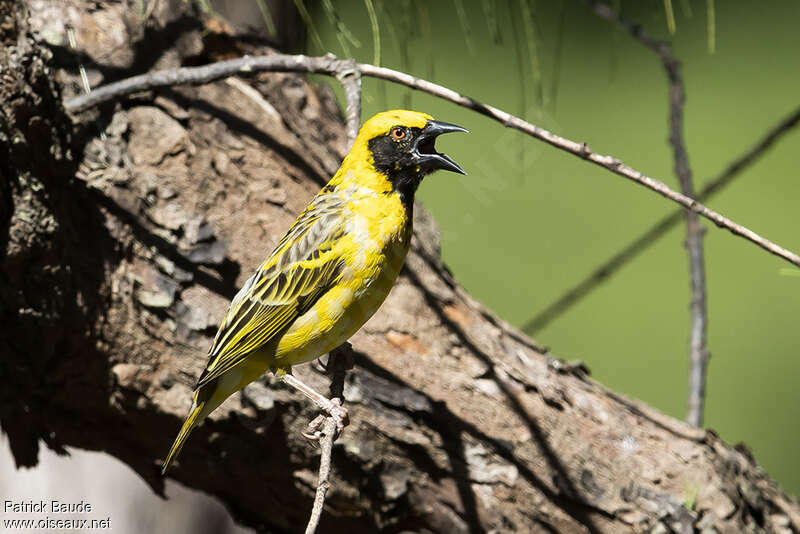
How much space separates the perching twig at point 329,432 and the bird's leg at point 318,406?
2cm

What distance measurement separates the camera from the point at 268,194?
2.16 metres

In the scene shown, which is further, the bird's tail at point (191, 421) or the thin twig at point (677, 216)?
the thin twig at point (677, 216)

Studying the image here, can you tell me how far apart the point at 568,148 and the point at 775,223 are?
11.5ft

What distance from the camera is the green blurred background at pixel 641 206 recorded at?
4.97 m

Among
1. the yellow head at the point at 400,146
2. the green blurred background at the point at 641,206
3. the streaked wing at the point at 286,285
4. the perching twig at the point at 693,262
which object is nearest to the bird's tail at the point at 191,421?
the streaked wing at the point at 286,285

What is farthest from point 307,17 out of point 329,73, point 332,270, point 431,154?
point 332,270

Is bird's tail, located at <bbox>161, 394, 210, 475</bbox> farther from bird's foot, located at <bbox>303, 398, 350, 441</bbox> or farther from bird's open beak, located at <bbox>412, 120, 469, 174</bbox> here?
bird's open beak, located at <bbox>412, 120, 469, 174</bbox>

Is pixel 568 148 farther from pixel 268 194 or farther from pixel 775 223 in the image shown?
pixel 775 223

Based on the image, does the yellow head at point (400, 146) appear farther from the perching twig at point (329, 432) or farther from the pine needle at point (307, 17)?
the perching twig at point (329, 432)

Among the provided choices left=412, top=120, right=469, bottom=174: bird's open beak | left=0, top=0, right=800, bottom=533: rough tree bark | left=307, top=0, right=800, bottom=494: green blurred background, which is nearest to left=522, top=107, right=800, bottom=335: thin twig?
left=0, top=0, right=800, bottom=533: rough tree bark

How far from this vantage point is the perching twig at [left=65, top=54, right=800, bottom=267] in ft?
5.50

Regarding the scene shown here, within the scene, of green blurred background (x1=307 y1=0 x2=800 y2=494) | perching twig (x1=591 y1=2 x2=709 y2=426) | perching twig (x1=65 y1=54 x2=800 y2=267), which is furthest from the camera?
green blurred background (x1=307 y1=0 x2=800 y2=494)

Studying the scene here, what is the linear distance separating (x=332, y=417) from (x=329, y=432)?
202 mm

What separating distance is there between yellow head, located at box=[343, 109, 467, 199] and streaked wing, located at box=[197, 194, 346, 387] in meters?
0.11
